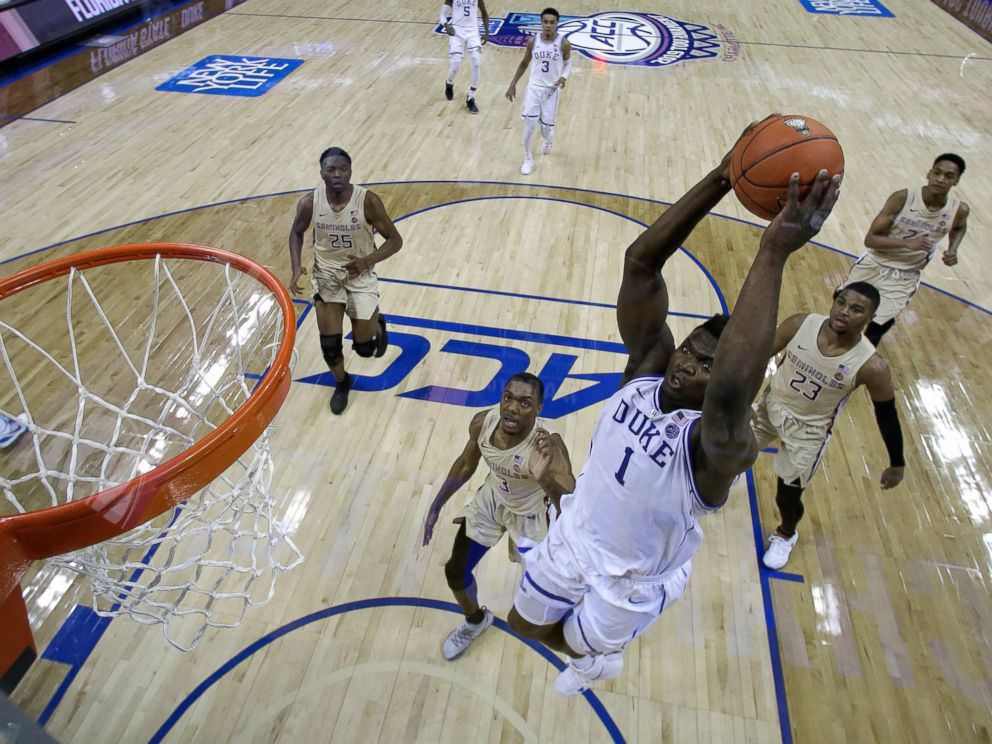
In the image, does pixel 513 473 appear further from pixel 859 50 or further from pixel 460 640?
pixel 859 50

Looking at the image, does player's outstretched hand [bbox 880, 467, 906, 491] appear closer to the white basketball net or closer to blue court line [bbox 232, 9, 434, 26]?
the white basketball net

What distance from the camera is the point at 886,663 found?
3.17 metres

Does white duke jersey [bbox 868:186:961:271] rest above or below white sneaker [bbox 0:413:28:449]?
above

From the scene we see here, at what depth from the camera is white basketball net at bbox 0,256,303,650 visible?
9.91ft

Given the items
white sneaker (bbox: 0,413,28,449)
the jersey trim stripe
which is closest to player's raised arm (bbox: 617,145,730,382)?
the jersey trim stripe

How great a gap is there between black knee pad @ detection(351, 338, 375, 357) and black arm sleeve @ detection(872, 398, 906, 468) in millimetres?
2954

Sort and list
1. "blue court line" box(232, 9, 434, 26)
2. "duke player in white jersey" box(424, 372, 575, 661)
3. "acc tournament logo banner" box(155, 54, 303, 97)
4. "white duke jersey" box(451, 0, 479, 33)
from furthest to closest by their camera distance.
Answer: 1. "blue court line" box(232, 9, 434, 26)
2. "acc tournament logo banner" box(155, 54, 303, 97)
3. "white duke jersey" box(451, 0, 479, 33)
4. "duke player in white jersey" box(424, 372, 575, 661)

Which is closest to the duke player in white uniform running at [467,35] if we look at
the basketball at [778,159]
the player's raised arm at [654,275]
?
the player's raised arm at [654,275]

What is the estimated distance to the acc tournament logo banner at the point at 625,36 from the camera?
10.7m

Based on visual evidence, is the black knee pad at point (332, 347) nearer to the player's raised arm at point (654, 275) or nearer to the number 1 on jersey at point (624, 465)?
the player's raised arm at point (654, 275)

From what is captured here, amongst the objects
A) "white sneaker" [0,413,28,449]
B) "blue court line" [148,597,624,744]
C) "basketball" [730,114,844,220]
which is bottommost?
"blue court line" [148,597,624,744]

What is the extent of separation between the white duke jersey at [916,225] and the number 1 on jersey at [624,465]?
3.37m

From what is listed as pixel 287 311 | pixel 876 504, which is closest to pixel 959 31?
pixel 876 504

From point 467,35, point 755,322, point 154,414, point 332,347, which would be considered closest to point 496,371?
point 332,347
